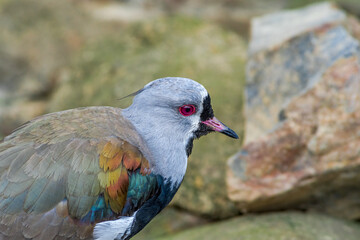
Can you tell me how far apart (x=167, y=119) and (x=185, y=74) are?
3247 mm

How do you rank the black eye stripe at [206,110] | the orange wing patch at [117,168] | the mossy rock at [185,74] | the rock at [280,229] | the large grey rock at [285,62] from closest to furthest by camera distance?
the orange wing patch at [117,168] → the black eye stripe at [206,110] → the rock at [280,229] → the large grey rock at [285,62] → the mossy rock at [185,74]

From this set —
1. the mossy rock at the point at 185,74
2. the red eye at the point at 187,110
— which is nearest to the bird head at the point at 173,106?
the red eye at the point at 187,110

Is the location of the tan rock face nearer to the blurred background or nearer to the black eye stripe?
the blurred background

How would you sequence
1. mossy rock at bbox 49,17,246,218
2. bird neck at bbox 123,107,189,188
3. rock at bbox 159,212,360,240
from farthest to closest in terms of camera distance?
1. mossy rock at bbox 49,17,246,218
2. rock at bbox 159,212,360,240
3. bird neck at bbox 123,107,189,188

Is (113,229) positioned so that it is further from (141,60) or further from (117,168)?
(141,60)

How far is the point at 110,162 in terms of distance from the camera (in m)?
4.19

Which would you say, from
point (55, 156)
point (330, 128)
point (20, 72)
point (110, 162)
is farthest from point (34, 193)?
point (20, 72)

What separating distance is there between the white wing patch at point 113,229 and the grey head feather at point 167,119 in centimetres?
48

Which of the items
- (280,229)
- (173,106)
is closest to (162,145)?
(173,106)

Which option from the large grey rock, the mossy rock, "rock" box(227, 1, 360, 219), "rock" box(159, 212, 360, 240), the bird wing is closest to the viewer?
the bird wing

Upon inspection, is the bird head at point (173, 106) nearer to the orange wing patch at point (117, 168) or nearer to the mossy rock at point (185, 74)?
the orange wing patch at point (117, 168)

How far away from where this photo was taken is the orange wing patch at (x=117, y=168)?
13.7ft

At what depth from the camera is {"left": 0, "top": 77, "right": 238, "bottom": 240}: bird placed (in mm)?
4023

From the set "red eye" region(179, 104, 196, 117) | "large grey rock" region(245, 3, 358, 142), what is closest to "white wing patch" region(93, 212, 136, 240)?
"red eye" region(179, 104, 196, 117)
